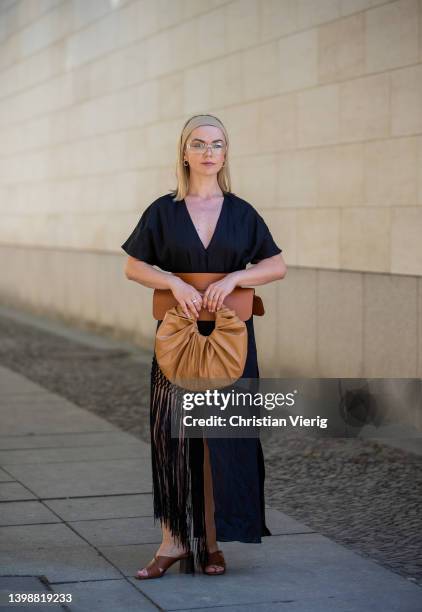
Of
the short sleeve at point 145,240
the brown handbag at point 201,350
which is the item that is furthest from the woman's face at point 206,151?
the brown handbag at point 201,350

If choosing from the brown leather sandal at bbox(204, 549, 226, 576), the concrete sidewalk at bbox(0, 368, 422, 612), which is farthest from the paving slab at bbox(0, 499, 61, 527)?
the brown leather sandal at bbox(204, 549, 226, 576)

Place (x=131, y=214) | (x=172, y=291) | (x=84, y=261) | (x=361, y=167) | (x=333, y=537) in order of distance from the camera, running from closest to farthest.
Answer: (x=172, y=291)
(x=333, y=537)
(x=361, y=167)
(x=131, y=214)
(x=84, y=261)

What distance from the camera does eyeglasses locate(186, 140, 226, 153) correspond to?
4.79 metres

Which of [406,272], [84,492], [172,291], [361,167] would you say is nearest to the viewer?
[172,291]

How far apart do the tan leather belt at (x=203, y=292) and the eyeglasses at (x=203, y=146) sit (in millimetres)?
485

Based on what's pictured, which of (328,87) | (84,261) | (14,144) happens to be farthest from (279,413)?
(14,144)

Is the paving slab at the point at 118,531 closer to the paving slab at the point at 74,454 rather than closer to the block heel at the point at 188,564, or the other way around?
the block heel at the point at 188,564

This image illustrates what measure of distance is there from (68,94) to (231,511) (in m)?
11.6

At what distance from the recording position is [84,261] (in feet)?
49.3

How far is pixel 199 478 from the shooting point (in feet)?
16.0

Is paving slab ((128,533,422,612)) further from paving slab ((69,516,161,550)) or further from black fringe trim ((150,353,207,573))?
paving slab ((69,516,161,550))

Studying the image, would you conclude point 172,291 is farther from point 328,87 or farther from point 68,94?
point 68,94

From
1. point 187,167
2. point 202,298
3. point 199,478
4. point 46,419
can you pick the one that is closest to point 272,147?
point 46,419

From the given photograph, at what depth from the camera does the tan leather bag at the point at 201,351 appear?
15.2 ft
